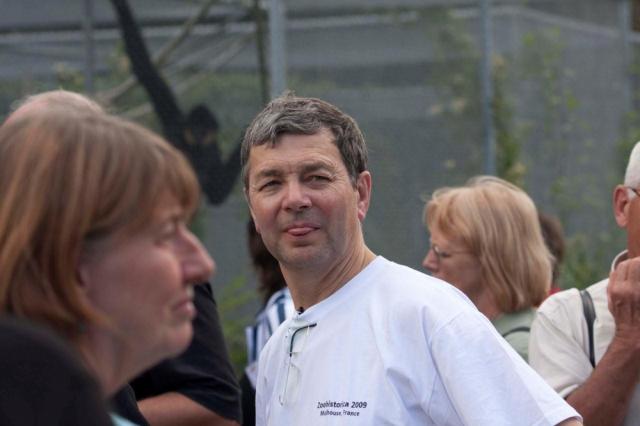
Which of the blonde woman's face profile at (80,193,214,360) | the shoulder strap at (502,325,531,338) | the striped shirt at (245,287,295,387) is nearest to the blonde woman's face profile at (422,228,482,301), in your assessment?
the shoulder strap at (502,325,531,338)

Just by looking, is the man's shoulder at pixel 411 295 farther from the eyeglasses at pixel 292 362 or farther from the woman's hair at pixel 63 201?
the woman's hair at pixel 63 201

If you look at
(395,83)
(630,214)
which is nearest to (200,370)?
(630,214)

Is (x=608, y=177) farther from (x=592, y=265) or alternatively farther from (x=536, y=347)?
(x=536, y=347)

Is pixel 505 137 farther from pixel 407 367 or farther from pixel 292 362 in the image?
pixel 407 367

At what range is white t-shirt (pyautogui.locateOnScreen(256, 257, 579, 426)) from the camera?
2791 millimetres

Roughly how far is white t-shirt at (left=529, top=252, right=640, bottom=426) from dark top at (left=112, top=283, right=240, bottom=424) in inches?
38.2

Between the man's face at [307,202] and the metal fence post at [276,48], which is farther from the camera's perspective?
the metal fence post at [276,48]

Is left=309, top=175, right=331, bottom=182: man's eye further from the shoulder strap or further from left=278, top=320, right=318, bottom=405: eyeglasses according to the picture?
the shoulder strap

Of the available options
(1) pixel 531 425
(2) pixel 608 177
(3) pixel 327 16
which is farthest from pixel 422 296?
(2) pixel 608 177

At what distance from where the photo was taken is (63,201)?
5.16 feet

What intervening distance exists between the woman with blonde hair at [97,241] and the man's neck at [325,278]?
57.5 inches

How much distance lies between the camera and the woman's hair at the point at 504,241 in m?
4.69

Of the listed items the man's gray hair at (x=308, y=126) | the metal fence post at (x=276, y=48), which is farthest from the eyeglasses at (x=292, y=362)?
the metal fence post at (x=276, y=48)

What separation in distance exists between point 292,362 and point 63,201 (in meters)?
1.62
